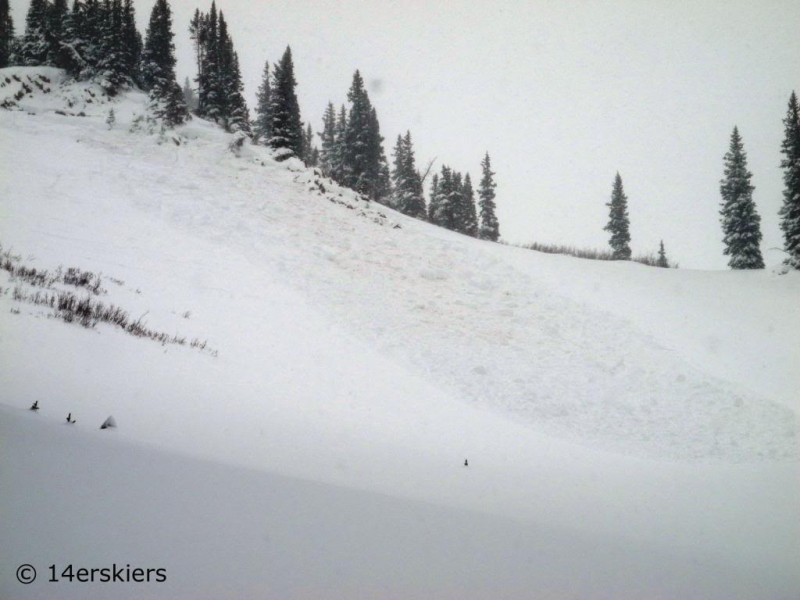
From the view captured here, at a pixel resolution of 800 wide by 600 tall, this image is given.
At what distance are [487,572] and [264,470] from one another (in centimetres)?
219

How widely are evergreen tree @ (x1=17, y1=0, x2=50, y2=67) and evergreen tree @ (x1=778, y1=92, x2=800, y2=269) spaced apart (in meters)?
58.8

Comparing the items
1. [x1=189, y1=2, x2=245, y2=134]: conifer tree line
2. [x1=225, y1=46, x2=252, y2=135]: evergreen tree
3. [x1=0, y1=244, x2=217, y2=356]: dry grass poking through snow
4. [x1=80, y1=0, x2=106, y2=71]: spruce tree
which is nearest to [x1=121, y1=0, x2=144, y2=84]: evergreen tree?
[x1=80, y1=0, x2=106, y2=71]: spruce tree

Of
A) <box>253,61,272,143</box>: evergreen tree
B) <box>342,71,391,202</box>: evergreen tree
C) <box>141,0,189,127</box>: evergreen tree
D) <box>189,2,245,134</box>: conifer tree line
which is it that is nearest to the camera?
<box>141,0,189,127</box>: evergreen tree

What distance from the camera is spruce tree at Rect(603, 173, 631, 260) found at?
43.9 m

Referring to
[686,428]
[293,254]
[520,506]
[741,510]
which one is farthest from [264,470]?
[293,254]

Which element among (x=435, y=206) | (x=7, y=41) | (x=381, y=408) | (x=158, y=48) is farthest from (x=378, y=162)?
(x=381, y=408)

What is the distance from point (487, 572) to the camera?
10.2 ft

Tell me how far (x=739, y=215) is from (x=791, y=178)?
7.81 meters

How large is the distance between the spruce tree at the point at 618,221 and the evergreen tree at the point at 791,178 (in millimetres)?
19104

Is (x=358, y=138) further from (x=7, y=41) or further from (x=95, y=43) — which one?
(x=7, y=41)

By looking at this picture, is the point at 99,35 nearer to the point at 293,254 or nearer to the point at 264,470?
the point at 293,254

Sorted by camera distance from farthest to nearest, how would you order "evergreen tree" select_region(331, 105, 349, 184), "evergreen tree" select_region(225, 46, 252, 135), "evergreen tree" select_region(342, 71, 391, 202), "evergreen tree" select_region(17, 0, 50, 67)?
"evergreen tree" select_region(331, 105, 349, 184) < "evergreen tree" select_region(342, 71, 391, 202) < "evergreen tree" select_region(17, 0, 50, 67) < "evergreen tree" select_region(225, 46, 252, 135)

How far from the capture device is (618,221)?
44.2 meters

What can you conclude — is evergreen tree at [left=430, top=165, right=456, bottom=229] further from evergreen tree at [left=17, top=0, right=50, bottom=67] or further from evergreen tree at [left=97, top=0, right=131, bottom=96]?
evergreen tree at [left=17, top=0, right=50, bottom=67]
